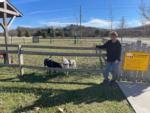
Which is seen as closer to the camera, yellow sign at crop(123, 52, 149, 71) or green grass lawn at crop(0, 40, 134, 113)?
green grass lawn at crop(0, 40, 134, 113)

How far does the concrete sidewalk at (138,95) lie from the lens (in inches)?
256

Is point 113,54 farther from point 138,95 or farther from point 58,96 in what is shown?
point 58,96

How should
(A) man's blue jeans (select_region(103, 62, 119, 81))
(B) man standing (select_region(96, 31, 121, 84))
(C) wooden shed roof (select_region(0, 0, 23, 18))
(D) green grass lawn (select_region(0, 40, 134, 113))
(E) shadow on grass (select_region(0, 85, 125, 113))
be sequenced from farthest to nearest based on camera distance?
(C) wooden shed roof (select_region(0, 0, 23, 18)) < (A) man's blue jeans (select_region(103, 62, 119, 81)) < (B) man standing (select_region(96, 31, 121, 84)) < (E) shadow on grass (select_region(0, 85, 125, 113)) < (D) green grass lawn (select_region(0, 40, 134, 113))

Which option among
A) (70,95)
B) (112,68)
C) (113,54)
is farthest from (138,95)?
(70,95)

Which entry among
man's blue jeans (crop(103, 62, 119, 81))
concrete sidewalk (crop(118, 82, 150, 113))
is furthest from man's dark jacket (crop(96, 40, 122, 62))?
concrete sidewalk (crop(118, 82, 150, 113))

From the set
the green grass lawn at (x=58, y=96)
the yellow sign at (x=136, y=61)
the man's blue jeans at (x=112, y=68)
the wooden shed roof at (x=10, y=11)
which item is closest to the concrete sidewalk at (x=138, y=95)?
the green grass lawn at (x=58, y=96)

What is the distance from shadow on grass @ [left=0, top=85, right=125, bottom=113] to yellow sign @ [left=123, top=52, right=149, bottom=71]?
108cm

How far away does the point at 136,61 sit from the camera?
8711 millimetres

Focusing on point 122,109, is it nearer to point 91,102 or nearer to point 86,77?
point 91,102

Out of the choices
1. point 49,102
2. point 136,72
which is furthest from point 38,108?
point 136,72

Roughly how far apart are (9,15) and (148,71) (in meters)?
11.3

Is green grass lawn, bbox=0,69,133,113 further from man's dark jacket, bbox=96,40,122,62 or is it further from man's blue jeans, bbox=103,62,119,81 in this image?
man's dark jacket, bbox=96,40,122,62

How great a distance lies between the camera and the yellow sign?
8664mm

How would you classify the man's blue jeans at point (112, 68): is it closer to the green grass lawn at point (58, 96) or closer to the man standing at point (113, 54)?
the man standing at point (113, 54)
